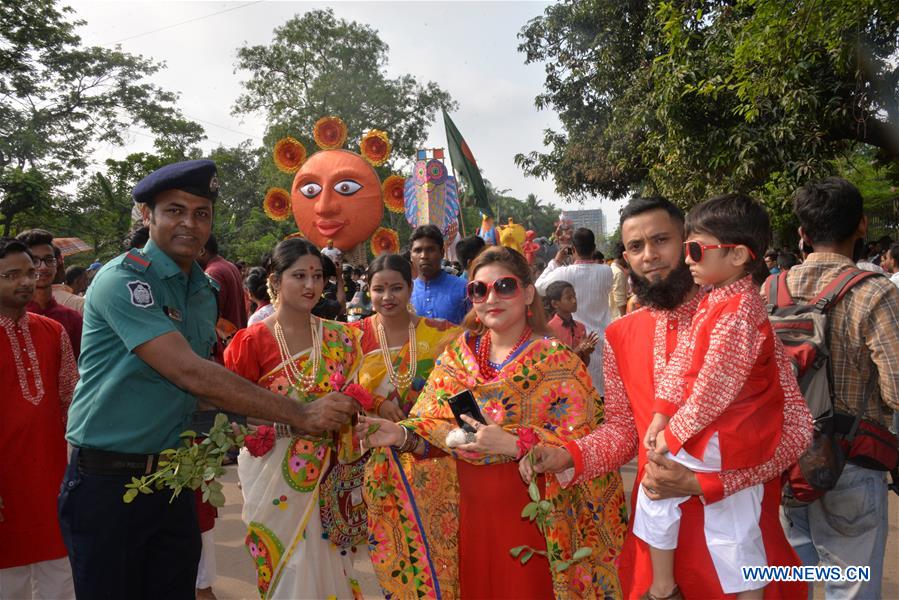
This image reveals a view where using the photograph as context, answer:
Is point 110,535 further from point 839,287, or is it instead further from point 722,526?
point 839,287

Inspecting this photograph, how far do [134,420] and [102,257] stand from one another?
2146 centimetres

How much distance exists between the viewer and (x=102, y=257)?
21172 mm

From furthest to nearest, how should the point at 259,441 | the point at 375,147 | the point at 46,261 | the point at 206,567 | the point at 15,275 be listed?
the point at 375,147 → the point at 46,261 → the point at 206,567 → the point at 15,275 → the point at 259,441

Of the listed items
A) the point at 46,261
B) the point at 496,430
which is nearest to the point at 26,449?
the point at 46,261

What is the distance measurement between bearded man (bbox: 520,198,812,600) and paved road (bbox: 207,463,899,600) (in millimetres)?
2168

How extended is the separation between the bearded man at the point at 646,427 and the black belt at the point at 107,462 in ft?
4.43

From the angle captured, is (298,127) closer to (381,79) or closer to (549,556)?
(381,79)

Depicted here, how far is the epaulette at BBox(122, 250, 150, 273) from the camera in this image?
231 cm

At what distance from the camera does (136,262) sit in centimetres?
233

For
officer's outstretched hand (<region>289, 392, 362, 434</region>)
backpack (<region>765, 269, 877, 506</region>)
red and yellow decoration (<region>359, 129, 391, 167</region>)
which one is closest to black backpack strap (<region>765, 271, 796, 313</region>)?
backpack (<region>765, 269, 877, 506</region>)

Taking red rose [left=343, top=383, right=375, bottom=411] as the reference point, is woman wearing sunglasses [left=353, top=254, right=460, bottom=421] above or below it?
above

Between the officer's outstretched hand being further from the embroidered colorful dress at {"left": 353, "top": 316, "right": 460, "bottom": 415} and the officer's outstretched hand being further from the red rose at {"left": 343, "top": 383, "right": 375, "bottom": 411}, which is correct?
the embroidered colorful dress at {"left": 353, "top": 316, "right": 460, "bottom": 415}

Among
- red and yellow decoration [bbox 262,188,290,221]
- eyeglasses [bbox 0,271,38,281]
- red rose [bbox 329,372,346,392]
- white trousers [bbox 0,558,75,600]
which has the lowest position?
white trousers [bbox 0,558,75,600]

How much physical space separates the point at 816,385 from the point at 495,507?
1.28 m
